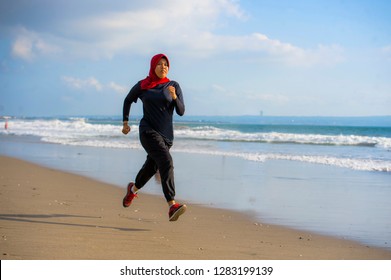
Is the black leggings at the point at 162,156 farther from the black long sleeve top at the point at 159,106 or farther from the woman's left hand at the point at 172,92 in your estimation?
the woman's left hand at the point at 172,92

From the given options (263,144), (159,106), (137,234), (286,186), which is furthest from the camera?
(263,144)

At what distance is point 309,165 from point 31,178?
732 cm

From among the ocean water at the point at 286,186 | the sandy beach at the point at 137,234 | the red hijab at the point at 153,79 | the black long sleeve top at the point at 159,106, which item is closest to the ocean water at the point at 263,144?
the ocean water at the point at 286,186

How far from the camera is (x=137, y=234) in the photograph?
5.11m

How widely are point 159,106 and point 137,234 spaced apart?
56.8 inches

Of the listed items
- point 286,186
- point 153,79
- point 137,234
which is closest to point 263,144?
point 286,186

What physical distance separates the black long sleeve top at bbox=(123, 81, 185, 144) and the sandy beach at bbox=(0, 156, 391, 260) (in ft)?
3.74

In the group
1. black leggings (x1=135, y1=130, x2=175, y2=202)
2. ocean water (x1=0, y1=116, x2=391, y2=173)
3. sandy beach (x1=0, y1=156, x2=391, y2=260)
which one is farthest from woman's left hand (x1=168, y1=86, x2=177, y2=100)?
ocean water (x1=0, y1=116, x2=391, y2=173)

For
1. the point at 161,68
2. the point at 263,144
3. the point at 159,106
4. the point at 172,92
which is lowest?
the point at 263,144

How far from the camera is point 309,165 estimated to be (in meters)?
13.2

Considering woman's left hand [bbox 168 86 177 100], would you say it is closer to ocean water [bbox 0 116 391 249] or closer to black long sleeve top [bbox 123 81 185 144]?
black long sleeve top [bbox 123 81 185 144]

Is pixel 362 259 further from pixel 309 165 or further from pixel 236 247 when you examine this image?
pixel 309 165

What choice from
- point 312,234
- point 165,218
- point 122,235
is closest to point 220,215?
point 165,218

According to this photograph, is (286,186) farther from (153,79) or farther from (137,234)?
(137,234)
